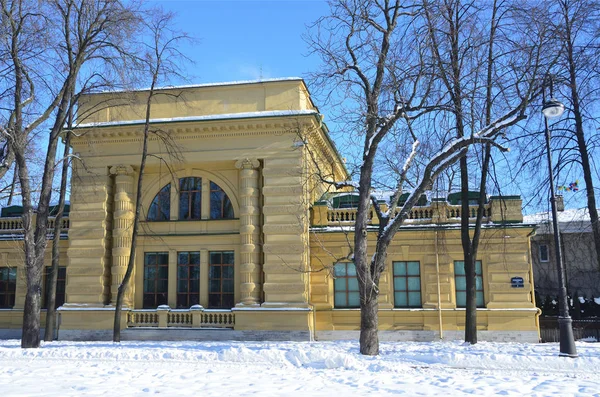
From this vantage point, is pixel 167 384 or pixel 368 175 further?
pixel 368 175

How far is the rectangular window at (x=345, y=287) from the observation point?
77.6 ft

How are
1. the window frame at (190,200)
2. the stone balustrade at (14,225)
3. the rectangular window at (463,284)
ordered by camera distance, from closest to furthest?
the rectangular window at (463,284) → the window frame at (190,200) → the stone balustrade at (14,225)

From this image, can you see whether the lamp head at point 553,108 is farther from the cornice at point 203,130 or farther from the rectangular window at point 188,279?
the rectangular window at point 188,279

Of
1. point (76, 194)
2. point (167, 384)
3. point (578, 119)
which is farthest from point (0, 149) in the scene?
point (578, 119)

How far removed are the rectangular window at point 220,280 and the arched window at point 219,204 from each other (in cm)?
165

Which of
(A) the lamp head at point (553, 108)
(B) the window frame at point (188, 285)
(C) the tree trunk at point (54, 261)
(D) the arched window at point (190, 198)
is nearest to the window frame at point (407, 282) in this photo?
(B) the window frame at point (188, 285)

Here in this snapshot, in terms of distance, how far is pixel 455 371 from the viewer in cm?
1297

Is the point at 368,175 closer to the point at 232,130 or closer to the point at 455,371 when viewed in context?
the point at 455,371

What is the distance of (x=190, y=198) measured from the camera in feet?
81.8

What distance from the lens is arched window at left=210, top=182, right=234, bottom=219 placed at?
24.6m

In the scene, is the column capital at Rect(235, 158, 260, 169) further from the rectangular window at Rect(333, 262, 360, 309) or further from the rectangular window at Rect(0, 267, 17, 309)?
the rectangular window at Rect(0, 267, 17, 309)

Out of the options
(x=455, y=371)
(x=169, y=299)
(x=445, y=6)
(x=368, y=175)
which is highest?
(x=445, y=6)

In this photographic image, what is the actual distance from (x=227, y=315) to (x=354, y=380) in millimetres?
12121

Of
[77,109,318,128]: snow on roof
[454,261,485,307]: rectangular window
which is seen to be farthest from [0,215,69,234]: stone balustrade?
[454,261,485,307]: rectangular window
